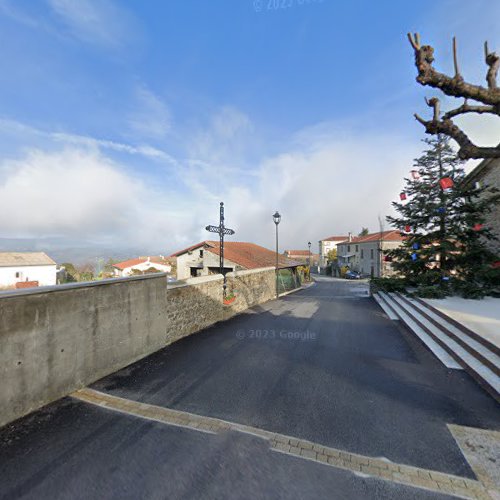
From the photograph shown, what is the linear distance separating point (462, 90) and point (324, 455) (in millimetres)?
5508

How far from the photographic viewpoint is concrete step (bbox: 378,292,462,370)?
481 cm

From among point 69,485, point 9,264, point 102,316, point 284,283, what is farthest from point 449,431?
point 9,264

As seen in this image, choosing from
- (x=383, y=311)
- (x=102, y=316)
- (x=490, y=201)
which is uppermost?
(x=490, y=201)

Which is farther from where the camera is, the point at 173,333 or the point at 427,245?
the point at 427,245

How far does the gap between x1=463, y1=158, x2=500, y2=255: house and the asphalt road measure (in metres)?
11.2

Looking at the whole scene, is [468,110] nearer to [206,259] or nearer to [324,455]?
[324,455]

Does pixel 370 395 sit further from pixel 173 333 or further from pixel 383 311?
pixel 383 311

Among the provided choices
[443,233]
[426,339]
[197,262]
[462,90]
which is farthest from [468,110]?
[197,262]

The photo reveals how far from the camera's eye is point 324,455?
2543mm

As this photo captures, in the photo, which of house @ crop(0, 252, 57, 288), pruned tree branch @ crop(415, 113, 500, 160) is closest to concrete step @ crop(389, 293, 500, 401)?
pruned tree branch @ crop(415, 113, 500, 160)

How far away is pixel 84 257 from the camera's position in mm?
46625

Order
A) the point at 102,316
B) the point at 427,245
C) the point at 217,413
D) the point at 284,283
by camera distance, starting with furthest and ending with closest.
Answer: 1. the point at 284,283
2. the point at 427,245
3. the point at 102,316
4. the point at 217,413

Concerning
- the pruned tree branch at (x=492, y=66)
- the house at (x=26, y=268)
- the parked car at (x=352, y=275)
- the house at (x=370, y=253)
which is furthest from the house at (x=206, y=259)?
the house at (x=26, y=268)

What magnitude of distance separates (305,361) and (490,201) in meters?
12.0
